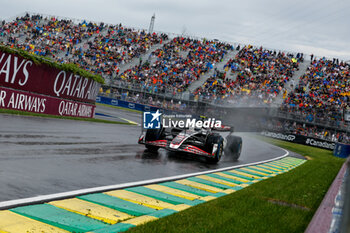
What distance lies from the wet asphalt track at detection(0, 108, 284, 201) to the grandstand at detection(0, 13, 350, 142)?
67.4ft

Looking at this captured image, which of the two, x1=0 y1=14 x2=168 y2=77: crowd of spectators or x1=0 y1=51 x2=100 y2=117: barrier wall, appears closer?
x1=0 y1=51 x2=100 y2=117: barrier wall

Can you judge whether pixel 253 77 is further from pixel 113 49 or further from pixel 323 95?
pixel 113 49

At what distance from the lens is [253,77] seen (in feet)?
135

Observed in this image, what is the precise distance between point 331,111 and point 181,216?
32793 millimetres

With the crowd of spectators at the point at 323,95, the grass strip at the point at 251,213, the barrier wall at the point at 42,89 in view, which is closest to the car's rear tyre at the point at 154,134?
the grass strip at the point at 251,213

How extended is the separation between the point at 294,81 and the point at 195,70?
439 inches

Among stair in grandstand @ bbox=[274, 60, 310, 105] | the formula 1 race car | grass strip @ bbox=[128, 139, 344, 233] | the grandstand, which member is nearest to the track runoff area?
grass strip @ bbox=[128, 139, 344, 233]

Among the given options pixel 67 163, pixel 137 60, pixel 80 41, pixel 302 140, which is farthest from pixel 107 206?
pixel 80 41

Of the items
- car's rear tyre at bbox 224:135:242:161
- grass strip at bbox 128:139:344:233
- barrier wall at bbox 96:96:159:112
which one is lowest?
grass strip at bbox 128:139:344:233

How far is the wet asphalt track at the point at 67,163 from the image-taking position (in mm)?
6355

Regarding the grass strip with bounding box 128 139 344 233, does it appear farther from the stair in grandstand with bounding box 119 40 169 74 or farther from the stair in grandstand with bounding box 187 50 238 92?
the stair in grandstand with bounding box 119 40 169 74

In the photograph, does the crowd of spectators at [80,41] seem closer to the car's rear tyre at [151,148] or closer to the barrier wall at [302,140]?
the barrier wall at [302,140]

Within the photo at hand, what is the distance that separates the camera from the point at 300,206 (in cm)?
765

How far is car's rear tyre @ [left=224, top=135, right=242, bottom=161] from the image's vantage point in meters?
15.5
